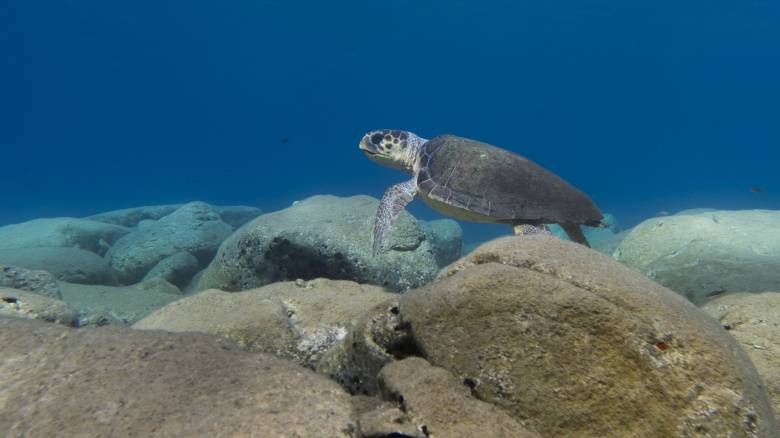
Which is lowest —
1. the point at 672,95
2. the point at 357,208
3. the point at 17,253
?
the point at 17,253

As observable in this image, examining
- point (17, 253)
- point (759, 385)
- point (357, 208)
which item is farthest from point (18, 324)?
point (17, 253)

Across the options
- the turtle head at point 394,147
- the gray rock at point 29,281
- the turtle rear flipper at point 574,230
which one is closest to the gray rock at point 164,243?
the gray rock at point 29,281

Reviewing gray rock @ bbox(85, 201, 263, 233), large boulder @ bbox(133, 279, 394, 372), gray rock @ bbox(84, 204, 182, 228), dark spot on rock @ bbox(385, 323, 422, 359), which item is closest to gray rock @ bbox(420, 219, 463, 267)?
large boulder @ bbox(133, 279, 394, 372)

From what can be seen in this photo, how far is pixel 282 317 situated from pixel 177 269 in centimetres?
657

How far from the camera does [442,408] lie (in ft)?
5.85

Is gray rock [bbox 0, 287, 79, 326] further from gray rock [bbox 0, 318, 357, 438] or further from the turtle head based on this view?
the turtle head

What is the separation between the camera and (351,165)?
112 metres

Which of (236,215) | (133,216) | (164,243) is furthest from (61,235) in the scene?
(236,215)

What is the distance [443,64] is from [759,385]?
120m

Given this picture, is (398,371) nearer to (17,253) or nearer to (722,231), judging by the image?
(722,231)

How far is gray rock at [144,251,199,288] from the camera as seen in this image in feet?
28.7

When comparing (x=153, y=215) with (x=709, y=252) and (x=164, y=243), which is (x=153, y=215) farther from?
(x=709, y=252)

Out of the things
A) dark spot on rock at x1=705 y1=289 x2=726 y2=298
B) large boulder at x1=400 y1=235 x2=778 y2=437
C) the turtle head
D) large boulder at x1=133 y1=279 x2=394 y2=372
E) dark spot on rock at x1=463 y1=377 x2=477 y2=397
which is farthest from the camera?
the turtle head

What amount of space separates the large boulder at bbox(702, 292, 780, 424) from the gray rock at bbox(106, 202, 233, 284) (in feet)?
34.7
